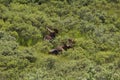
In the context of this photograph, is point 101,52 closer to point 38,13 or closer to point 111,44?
point 111,44

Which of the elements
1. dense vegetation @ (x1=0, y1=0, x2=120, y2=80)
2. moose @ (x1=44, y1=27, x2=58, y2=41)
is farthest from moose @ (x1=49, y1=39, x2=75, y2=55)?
moose @ (x1=44, y1=27, x2=58, y2=41)

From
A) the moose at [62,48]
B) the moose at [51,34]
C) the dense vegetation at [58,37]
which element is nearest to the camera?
Result: the dense vegetation at [58,37]

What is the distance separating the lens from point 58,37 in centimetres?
3378

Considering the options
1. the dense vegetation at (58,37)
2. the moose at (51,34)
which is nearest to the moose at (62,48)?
the dense vegetation at (58,37)

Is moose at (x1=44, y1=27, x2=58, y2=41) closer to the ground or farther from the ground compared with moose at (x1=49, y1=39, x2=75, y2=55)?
farther from the ground

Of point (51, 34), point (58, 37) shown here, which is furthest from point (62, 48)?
point (51, 34)

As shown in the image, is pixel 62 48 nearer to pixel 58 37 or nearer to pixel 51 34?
pixel 58 37

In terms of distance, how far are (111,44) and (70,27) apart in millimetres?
4954

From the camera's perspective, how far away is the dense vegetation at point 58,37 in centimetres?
2734

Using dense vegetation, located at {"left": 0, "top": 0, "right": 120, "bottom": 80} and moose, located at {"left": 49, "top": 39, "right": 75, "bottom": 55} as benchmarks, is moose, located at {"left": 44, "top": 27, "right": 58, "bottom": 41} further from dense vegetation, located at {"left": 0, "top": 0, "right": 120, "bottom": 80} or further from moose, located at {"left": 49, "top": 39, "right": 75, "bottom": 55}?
moose, located at {"left": 49, "top": 39, "right": 75, "bottom": 55}

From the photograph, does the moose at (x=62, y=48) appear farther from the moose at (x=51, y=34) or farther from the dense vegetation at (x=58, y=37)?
the moose at (x=51, y=34)

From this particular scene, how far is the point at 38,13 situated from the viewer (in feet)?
128

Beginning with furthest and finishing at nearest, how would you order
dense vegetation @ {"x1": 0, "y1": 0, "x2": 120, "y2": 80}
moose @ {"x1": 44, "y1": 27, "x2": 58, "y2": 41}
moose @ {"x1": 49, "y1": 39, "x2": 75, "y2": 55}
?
moose @ {"x1": 44, "y1": 27, "x2": 58, "y2": 41}
moose @ {"x1": 49, "y1": 39, "x2": 75, "y2": 55}
dense vegetation @ {"x1": 0, "y1": 0, "x2": 120, "y2": 80}

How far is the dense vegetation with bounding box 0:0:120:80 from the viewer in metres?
27.3
